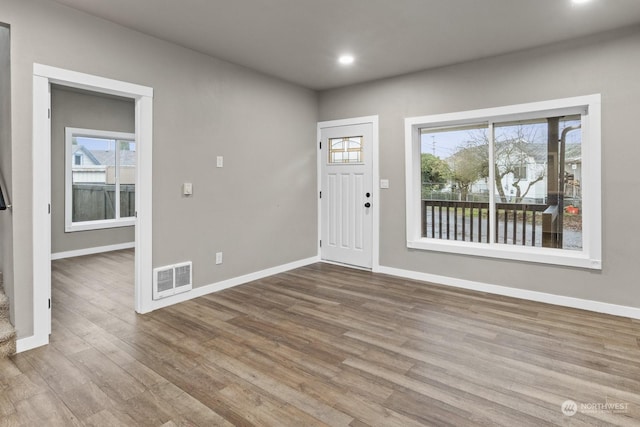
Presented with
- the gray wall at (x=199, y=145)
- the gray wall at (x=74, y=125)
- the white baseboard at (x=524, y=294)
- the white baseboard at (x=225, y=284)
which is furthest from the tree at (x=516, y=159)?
the gray wall at (x=74, y=125)

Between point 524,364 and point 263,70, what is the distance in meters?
4.05

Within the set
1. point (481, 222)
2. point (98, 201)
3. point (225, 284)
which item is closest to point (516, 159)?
point (481, 222)

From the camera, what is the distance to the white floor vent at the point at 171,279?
11.7 ft

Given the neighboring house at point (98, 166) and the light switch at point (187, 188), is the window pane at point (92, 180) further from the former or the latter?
the light switch at point (187, 188)

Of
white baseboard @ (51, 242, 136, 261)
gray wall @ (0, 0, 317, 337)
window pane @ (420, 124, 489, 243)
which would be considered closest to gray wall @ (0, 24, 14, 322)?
gray wall @ (0, 0, 317, 337)

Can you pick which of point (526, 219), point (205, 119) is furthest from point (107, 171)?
point (526, 219)

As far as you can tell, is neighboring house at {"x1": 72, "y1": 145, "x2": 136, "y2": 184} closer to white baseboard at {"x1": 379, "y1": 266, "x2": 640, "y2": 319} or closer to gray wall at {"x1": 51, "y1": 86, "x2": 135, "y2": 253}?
gray wall at {"x1": 51, "y1": 86, "x2": 135, "y2": 253}

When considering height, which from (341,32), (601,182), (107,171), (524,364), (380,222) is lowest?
(524,364)

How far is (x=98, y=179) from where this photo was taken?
666 cm

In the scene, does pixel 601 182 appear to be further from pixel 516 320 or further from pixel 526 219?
pixel 516 320

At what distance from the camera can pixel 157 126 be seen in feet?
11.6

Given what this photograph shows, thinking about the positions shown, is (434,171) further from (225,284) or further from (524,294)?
Result: (225,284)

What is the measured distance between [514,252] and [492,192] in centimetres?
74

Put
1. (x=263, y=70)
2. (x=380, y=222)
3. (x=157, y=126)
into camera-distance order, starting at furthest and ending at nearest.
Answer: (x=380, y=222)
(x=263, y=70)
(x=157, y=126)
